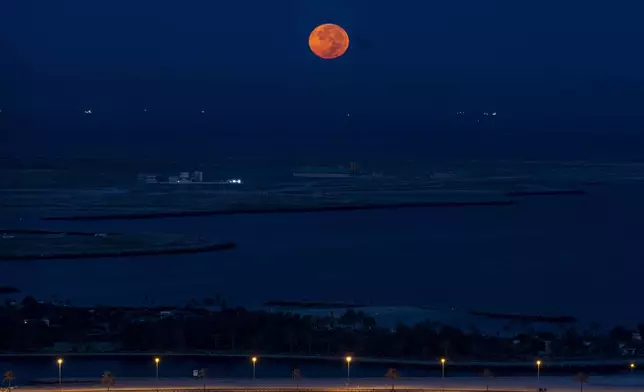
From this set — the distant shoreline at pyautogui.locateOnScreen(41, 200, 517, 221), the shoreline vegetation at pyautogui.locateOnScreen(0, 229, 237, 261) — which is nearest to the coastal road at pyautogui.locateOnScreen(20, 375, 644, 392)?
the shoreline vegetation at pyautogui.locateOnScreen(0, 229, 237, 261)

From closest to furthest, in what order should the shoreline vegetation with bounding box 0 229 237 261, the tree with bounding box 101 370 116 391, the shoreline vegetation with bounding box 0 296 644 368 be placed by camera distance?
the tree with bounding box 101 370 116 391, the shoreline vegetation with bounding box 0 296 644 368, the shoreline vegetation with bounding box 0 229 237 261

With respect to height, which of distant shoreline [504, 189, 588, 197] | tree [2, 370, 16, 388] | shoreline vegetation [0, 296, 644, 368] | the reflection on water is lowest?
tree [2, 370, 16, 388]

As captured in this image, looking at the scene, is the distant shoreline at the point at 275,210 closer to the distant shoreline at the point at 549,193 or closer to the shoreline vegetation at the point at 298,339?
the distant shoreline at the point at 549,193

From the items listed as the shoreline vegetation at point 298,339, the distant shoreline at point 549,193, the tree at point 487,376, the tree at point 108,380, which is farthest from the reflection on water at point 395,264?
the tree at point 108,380

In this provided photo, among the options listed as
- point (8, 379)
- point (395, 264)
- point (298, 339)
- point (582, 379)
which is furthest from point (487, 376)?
point (395, 264)

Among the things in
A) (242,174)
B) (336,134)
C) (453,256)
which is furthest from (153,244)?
(336,134)

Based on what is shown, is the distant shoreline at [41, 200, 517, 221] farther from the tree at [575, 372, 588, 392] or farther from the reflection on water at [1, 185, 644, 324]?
the tree at [575, 372, 588, 392]

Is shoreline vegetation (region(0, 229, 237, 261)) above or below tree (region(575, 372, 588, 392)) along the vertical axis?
above
